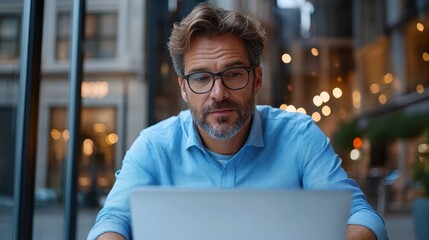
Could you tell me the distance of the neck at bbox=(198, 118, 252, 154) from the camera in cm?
127

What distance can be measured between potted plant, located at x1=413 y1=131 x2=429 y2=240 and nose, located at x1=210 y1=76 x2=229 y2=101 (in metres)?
3.41

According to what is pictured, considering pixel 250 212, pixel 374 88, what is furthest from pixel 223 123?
pixel 374 88

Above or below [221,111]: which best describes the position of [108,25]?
above

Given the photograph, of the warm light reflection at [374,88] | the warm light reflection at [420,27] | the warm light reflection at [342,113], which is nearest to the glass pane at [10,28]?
the warm light reflection at [342,113]

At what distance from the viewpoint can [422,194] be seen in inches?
182

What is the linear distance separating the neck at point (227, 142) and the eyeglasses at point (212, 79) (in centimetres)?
15

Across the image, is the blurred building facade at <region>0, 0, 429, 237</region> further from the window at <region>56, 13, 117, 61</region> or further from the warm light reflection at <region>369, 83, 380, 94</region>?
the warm light reflection at <region>369, 83, 380, 94</region>

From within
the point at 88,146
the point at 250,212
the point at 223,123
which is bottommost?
the point at 88,146

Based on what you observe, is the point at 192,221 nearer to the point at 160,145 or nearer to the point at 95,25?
the point at 160,145

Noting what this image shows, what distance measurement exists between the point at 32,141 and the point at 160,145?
1.05m

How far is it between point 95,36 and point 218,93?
4.41m

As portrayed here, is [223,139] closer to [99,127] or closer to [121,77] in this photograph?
[99,127]

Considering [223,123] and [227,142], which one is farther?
[227,142]

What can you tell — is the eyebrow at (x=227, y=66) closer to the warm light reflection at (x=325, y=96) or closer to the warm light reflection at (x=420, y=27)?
the warm light reflection at (x=325, y=96)
